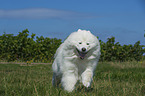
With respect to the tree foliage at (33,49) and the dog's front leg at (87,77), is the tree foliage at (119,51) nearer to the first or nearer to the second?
the tree foliage at (33,49)

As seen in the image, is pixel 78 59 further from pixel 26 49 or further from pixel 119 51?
pixel 119 51

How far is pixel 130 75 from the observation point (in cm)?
773

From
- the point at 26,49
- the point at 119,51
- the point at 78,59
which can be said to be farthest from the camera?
the point at 119,51

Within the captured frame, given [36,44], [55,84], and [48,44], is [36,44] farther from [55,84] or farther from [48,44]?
[55,84]

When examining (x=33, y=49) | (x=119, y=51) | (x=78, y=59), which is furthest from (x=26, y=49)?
(x=78, y=59)

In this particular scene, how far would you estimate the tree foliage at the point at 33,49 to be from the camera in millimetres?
15156

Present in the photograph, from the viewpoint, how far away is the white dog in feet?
14.6

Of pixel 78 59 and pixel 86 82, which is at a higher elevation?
pixel 78 59

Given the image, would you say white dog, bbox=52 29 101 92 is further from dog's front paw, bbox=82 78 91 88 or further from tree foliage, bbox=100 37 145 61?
tree foliage, bbox=100 37 145 61

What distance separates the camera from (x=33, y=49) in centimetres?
1527

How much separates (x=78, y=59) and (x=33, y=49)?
11.1 m

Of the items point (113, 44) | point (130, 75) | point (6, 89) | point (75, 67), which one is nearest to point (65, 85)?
point (75, 67)

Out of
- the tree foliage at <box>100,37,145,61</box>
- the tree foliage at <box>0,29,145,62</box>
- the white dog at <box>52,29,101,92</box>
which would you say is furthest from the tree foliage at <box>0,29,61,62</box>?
the white dog at <box>52,29,101,92</box>

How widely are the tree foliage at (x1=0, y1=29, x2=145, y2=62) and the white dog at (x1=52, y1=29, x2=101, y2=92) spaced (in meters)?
10.7
